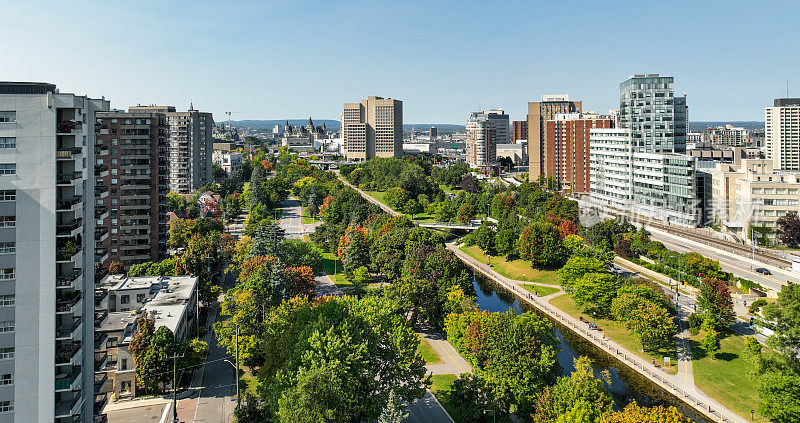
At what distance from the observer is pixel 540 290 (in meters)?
63.7

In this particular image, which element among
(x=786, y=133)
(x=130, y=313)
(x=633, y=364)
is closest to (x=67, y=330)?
(x=130, y=313)

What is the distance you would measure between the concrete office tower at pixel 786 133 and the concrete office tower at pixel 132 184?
132m

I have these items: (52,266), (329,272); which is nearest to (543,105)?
(329,272)

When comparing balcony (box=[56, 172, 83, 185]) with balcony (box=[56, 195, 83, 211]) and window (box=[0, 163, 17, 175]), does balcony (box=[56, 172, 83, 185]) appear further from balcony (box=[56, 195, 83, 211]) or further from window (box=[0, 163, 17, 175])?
→ window (box=[0, 163, 17, 175])

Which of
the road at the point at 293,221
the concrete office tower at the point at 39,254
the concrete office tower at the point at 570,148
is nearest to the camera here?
the concrete office tower at the point at 39,254

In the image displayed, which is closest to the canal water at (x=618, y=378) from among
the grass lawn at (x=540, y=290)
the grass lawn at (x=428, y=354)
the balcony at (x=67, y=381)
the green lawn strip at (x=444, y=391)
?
the grass lawn at (x=540, y=290)

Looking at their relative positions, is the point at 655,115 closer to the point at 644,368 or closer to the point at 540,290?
the point at 540,290

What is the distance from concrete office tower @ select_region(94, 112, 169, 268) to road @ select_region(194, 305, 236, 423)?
2099 cm

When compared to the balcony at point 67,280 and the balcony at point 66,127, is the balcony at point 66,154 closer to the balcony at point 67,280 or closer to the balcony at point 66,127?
the balcony at point 66,127

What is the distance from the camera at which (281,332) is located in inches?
1433

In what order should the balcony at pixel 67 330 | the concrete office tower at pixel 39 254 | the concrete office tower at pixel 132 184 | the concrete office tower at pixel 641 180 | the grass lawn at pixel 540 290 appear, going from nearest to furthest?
the concrete office tower at pixel 39 254
the balcony at pixel 67 330
the concrete office tower at pixel 132 184
the grass lawn at pixel 540 290
the concrete office tower at pixel 641 180

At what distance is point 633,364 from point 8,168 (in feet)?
136

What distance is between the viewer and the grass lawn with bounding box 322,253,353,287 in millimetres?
65062

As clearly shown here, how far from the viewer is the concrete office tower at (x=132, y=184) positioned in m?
58.0
